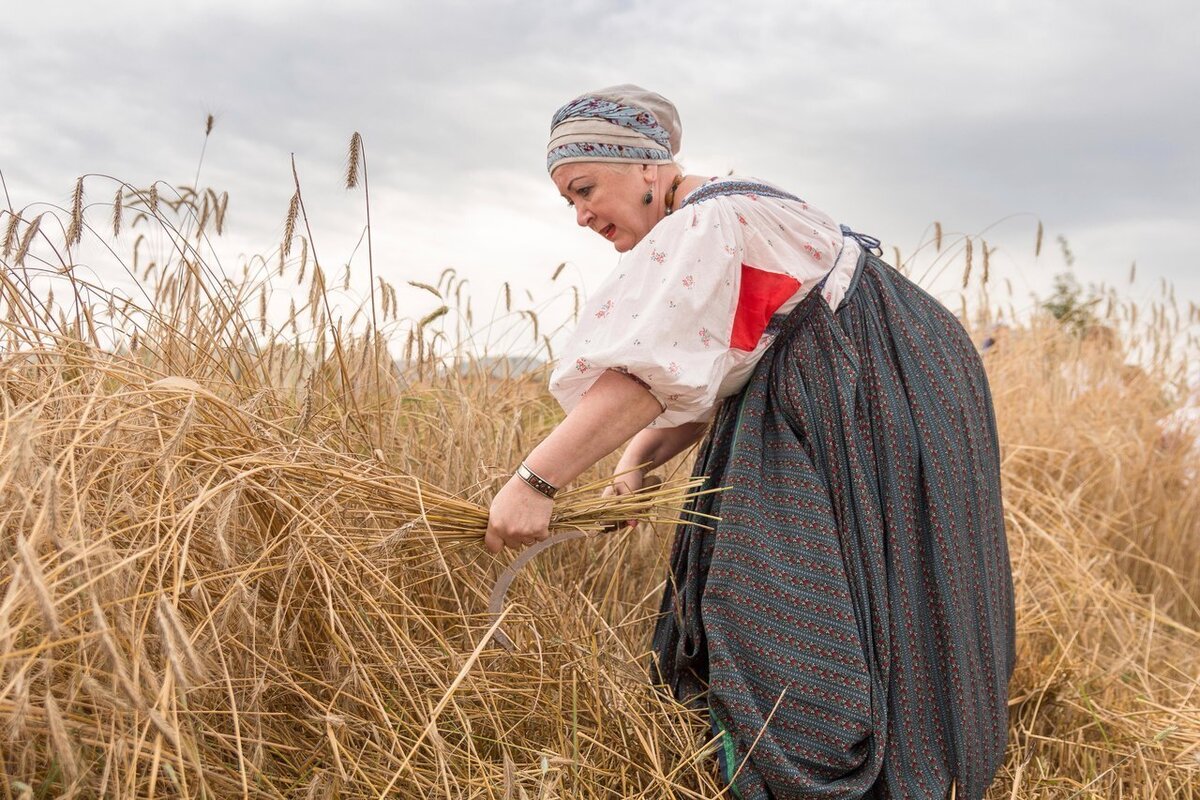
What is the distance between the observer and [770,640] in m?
1.67

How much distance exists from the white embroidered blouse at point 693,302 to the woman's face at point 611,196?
6.4 inches

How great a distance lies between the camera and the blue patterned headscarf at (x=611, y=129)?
1.79 m

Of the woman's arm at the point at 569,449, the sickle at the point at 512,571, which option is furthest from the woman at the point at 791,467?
the sickle at the point at 512,571

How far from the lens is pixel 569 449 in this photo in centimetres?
157

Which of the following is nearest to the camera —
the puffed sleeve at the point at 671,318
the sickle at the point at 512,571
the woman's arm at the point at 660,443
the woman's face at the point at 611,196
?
the puffed sleeve at the point at 671,318

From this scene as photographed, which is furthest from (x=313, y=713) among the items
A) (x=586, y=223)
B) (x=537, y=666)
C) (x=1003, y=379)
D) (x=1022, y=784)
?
(x=1003, y=379)

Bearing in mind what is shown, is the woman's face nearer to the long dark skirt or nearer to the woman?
the woman

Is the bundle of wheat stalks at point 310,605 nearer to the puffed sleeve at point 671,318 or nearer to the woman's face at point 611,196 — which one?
the puffed sleeve at point 671,318

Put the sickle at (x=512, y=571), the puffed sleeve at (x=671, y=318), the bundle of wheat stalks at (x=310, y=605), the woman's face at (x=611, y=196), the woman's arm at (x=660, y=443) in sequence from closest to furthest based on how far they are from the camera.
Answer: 1. the bundle of wheat stalks at (x=310, y=605)
2. the puffed sleeve at (x=671, y=318)
3. the sickle at (x=512, y=571)
4. the woman's face at (x=611, y=196)
5. the woman's arm at (x=660, y=443)

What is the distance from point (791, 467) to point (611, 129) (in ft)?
2.12

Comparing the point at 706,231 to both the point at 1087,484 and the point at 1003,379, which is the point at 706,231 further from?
the point at 1003,379

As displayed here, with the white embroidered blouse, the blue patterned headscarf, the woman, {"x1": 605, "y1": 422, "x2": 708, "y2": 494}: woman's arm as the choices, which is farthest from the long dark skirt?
the blue patterned headscarf

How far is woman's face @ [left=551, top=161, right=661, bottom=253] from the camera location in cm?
181

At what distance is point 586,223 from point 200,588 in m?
0.90
